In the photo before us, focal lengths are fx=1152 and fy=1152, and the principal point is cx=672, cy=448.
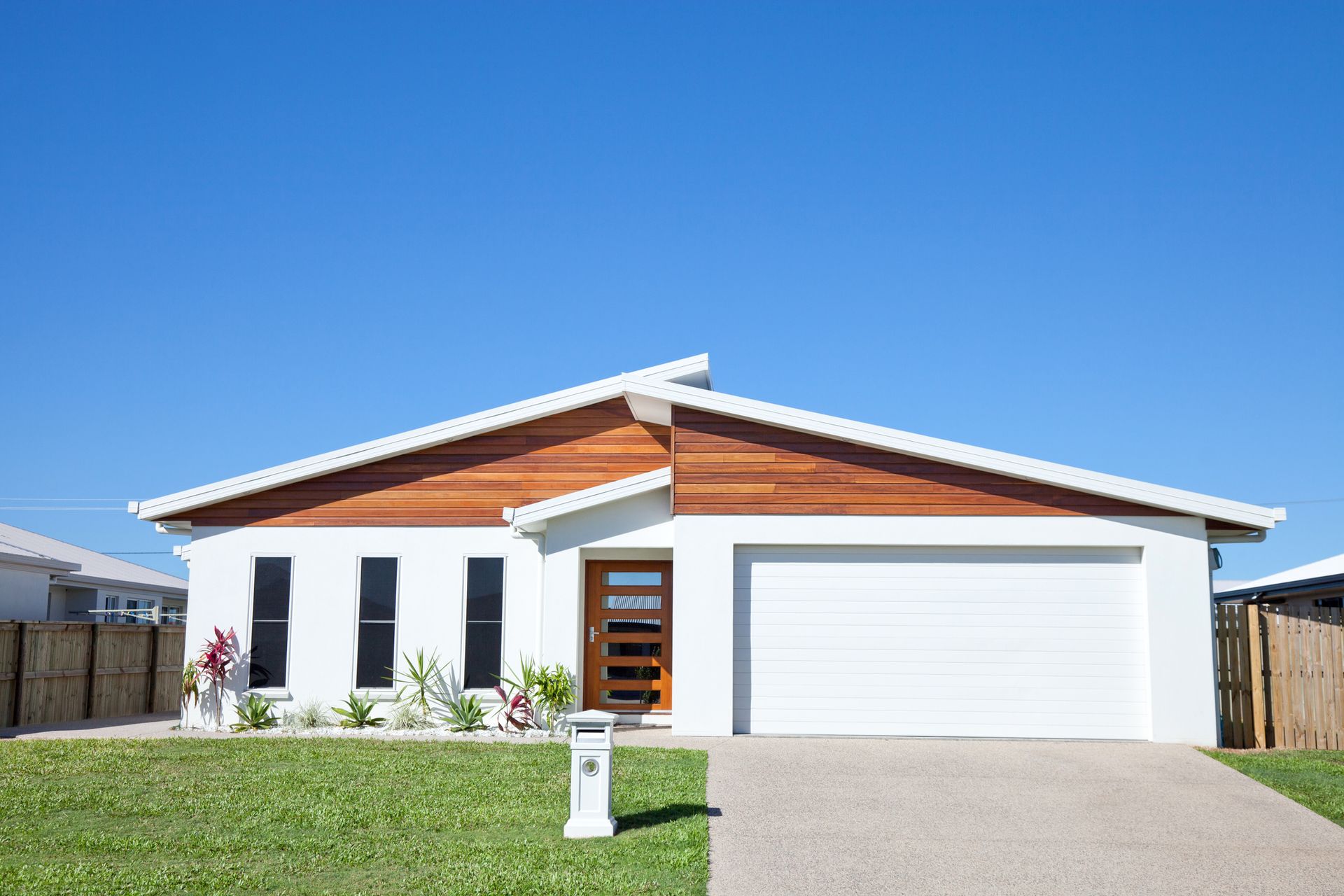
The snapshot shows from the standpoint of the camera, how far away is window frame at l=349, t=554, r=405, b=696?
16.0m

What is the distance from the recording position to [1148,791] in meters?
11.0

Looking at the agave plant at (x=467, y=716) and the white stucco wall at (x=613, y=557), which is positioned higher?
the white stucco wall at (x=613, y=557)

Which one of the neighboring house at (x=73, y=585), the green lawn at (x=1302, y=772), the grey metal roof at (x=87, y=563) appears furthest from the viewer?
the grey metal roof at (x=87, y=563)

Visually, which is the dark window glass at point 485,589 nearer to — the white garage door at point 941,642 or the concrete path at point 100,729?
the white garage door at point 941,642

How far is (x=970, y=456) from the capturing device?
14.0m

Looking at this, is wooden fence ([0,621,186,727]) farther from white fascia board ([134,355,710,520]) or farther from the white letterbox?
the white letterbox

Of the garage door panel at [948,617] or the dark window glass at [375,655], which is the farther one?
the dark window glass at [375,655]

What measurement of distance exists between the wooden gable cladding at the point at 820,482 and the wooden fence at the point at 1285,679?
241 cm

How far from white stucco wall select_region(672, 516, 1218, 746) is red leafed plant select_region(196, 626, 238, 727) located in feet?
21.6

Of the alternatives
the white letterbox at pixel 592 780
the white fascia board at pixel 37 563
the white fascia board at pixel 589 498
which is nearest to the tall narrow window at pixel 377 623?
the white fascia board at pixel 589 498

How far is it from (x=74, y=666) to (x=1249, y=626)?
57.4ft

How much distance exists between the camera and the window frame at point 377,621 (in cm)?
1600

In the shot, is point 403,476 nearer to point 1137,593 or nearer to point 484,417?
point 484,417

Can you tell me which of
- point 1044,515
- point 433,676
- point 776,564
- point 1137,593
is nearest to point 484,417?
point 433,676
